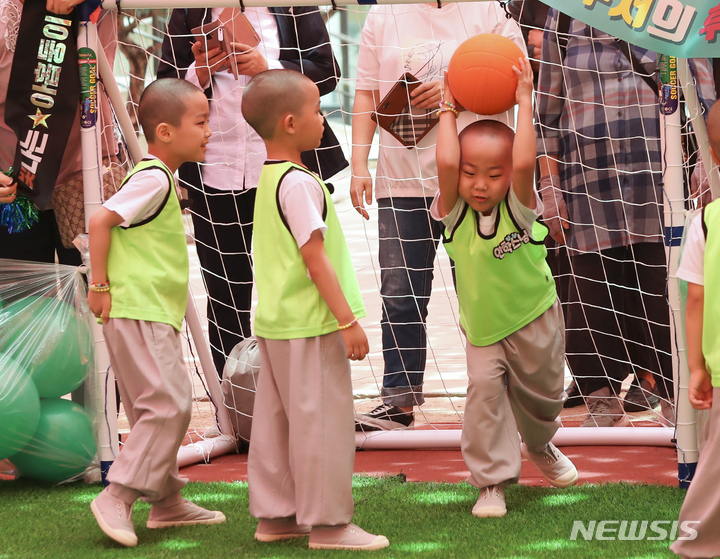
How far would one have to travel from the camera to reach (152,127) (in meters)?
2.78

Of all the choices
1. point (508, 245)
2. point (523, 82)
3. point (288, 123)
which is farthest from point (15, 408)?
point (523, 82)

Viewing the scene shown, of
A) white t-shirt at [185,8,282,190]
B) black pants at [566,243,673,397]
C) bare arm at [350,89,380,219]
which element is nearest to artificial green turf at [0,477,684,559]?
black pants at [566,243,673,397]

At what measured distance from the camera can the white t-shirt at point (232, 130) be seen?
3898 millimetres

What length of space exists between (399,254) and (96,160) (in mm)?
1386

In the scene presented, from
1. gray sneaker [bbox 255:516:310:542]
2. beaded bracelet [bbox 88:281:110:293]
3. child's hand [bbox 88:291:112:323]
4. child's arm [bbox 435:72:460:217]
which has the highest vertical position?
child's arm [bbox 435:72:460:217]

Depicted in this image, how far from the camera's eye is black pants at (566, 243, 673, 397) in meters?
3.96

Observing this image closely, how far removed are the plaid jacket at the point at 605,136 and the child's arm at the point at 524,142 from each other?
1.20 meters

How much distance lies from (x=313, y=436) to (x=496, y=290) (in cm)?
80

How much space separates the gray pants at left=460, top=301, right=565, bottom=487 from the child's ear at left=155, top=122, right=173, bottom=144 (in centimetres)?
121

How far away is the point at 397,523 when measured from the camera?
9.12 feet

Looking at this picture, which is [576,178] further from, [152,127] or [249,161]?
[152,127]

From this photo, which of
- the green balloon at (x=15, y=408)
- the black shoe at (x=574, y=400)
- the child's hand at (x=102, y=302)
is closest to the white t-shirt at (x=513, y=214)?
the child's hand at (x=102, y=302)

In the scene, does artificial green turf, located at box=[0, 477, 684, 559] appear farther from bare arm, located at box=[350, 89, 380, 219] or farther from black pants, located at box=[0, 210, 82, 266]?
bare arm, located at box=[350, 89, 380, 219]

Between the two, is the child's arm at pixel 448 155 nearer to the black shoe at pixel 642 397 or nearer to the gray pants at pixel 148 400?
the gray pants at pixel 148 400
